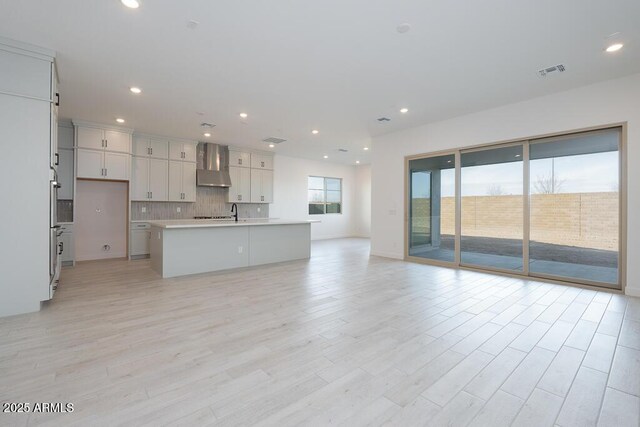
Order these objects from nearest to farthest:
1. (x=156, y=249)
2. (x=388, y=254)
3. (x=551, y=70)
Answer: (x=551, y=70), (x=156, y=249), (x=388, y=254)

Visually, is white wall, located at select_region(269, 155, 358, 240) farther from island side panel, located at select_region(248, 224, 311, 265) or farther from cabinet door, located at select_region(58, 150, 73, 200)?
cabinet door, located at select_region(58, 150, 73, 200)

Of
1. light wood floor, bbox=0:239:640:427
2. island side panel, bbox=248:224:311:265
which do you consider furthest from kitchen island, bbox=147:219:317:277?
light wood floor, bbox=0:239:640:427

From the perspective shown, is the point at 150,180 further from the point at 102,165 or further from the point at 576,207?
the point at 576,207

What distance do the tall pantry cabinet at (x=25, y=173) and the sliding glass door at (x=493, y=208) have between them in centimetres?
657

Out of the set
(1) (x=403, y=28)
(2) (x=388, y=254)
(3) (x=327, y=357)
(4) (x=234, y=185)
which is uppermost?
(1) (x=403, y=28)

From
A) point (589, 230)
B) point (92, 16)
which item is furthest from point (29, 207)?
point (589, 230)

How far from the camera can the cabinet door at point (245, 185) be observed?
27.8ft

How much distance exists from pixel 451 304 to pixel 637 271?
9.10ft

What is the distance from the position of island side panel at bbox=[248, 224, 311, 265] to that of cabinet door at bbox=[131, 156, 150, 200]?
3.17 m

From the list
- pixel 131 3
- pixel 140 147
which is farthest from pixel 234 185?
pixel 131 3

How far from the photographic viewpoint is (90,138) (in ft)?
20.0

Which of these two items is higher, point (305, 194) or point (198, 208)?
point (305, 194)

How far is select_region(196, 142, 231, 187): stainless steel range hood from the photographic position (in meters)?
7.66

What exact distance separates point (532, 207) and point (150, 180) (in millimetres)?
8122
